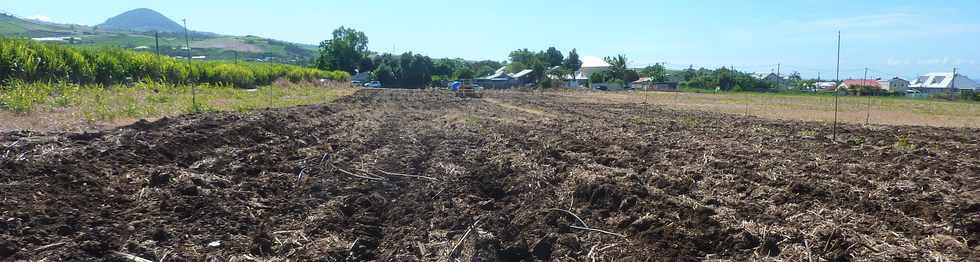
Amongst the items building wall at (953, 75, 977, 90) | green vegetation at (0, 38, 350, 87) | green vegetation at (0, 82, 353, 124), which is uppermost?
building wall at (953, 75, 977, 90)

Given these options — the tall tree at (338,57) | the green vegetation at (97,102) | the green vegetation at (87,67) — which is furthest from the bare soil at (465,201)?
the tall tree at (338,57)

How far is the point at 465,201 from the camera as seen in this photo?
6.69m

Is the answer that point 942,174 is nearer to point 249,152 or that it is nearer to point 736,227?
point 736,227

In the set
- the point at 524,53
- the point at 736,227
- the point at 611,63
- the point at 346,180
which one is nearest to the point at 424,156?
the point at 346,180

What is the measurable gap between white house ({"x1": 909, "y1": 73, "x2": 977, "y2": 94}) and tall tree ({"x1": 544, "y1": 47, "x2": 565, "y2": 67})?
60.5 meters

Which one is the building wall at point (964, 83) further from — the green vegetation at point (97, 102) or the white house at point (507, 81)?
the green vegetation at point (97, 102)

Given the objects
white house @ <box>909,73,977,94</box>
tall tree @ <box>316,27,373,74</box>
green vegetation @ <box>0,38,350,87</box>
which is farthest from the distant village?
green vegetation @ <box>0,38,350,87</box>

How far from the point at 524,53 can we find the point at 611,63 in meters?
37.0

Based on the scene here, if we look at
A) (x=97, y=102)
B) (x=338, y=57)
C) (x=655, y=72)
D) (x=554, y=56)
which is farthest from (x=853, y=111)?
(x=554, y=56)

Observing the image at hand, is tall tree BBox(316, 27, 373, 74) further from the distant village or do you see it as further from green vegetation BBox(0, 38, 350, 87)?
green vegetation BBox(0, 38, 350, 87)

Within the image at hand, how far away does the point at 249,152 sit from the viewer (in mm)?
9461

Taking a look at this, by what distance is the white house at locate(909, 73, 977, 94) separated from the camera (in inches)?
3930

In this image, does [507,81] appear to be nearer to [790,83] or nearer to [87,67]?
[790,83]

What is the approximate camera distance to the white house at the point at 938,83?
327ft
